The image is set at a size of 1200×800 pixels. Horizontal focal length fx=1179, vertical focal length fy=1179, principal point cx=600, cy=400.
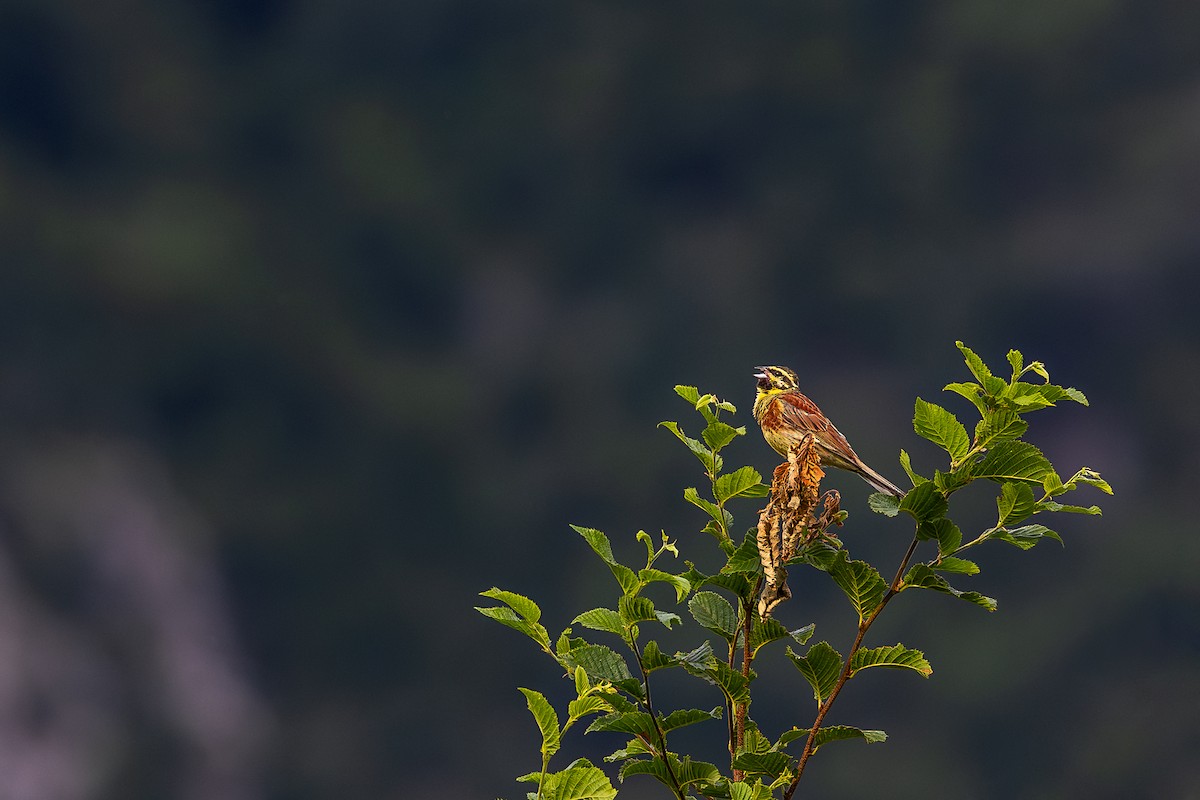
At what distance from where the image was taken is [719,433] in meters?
4.50

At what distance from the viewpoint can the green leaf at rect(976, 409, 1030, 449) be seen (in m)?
4.41

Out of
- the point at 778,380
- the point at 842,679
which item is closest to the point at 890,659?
the point at 842,679

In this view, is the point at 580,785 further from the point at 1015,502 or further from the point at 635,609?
the point at 1015,502

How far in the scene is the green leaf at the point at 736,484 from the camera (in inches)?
175

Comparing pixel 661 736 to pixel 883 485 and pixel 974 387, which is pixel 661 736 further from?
pixel 883 485

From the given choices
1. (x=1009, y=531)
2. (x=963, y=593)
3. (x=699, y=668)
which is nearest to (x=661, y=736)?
(x=699, y=668)

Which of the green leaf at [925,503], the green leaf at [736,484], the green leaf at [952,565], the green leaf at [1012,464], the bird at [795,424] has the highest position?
the bird at [795,424]

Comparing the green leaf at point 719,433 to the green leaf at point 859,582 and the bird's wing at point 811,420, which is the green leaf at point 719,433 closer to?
the green leaf at point 859,582

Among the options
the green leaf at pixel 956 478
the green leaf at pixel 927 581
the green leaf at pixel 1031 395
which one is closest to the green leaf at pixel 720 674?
the green leaf at pixel 927 581

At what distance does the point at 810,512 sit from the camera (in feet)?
13.4

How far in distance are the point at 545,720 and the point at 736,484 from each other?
1129 mm

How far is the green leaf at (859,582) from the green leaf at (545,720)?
1.14 meters

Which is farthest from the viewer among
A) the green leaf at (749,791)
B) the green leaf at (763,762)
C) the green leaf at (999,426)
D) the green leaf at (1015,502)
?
the green leaf at (1015,502)

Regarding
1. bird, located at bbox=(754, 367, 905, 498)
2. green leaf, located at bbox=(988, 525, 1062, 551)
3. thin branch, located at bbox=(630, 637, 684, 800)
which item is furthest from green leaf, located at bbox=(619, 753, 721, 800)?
bird, located at bbox=(754, 367, 905, 498)
